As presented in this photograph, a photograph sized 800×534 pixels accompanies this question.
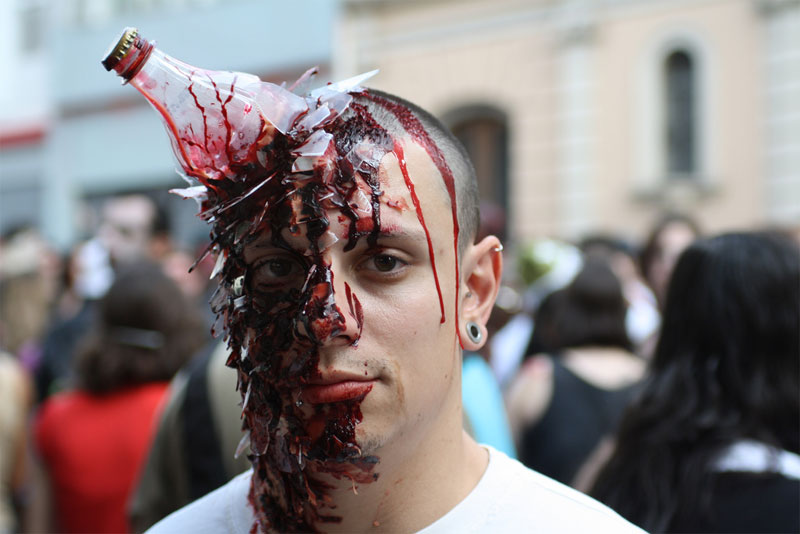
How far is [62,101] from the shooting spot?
17578 mm

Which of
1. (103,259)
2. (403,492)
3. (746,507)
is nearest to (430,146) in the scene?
(403,492)

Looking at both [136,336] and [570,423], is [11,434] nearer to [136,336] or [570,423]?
[136,336]

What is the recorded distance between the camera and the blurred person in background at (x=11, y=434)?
4102 mm

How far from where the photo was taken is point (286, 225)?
53.6 inches

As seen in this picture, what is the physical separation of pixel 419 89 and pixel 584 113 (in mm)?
2762

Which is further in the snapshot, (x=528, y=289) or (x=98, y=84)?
(x=98, y=84)

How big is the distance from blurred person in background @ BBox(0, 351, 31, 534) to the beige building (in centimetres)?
774

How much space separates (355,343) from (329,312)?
2.7 inches

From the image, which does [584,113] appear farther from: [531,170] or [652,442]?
[652,442]

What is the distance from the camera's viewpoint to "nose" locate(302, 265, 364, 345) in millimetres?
1314

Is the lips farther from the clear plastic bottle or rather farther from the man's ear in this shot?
the clear plastic bottle

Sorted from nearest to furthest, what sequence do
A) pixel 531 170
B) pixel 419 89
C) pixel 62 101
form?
pixel 531 170 < pixel 419 89 < pixel 62 101

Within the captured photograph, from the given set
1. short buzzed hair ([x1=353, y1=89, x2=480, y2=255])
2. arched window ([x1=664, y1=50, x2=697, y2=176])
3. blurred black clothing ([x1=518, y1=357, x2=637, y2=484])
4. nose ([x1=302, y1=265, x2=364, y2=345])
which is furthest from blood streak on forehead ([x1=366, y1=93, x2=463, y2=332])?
arched window ([x1=664, y1=50, x2=697, y2=176])

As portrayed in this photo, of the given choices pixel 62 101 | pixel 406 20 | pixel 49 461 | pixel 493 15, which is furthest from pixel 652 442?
pixel 62 101
